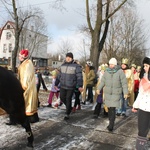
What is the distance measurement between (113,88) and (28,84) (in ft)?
6.84

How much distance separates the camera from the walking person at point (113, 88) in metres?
6.18

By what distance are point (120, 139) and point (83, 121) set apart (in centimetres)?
163

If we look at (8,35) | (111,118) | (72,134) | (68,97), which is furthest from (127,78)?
(8,35)

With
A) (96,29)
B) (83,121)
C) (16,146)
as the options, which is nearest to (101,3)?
(96,29)

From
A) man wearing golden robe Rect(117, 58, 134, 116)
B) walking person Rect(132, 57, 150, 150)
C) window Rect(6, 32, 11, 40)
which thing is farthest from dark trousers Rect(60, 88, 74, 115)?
window Rect(6, 32, 11, 40)

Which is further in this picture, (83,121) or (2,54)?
A: (2,54)

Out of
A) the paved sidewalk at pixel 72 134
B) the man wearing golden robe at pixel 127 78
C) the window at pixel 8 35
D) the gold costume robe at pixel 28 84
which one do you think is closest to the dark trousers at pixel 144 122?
the paved sidewalk at pixel 72 134

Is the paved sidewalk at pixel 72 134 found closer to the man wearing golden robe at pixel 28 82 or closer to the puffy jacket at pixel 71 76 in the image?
the man wearing golden robe at pixel 28 82

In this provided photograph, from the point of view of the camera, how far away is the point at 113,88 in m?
6.27

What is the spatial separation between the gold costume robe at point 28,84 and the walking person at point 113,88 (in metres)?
1.81

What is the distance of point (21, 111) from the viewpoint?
161 inches

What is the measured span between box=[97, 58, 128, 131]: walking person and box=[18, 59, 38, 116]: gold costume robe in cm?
181

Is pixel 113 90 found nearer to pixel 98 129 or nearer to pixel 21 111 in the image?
pixel 98 129

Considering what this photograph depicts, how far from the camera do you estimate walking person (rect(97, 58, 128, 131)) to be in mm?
6180
